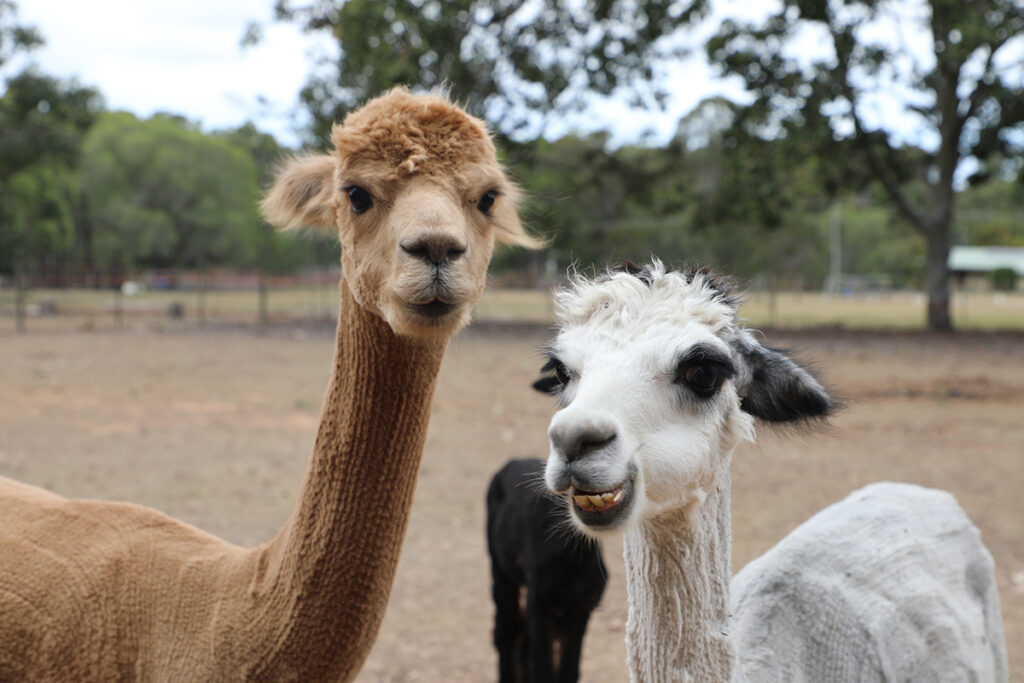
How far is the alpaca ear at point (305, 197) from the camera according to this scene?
3.13 meters

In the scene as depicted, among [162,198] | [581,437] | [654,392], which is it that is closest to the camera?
[581,437]

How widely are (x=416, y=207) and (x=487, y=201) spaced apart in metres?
0.40

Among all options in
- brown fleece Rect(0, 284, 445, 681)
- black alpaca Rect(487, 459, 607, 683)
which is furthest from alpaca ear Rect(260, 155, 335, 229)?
black alpaca Rect(487, 459, 607, 683)

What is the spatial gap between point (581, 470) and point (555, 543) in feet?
7.21

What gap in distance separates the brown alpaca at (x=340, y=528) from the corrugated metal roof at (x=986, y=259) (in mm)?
86993

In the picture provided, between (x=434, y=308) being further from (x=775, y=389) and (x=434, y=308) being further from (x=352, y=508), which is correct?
(x=775, y=389)

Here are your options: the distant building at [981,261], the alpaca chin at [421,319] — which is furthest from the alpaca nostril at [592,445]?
the distant building at [981,261]

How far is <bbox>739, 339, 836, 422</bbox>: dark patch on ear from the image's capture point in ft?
7.87

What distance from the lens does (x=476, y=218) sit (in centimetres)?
288

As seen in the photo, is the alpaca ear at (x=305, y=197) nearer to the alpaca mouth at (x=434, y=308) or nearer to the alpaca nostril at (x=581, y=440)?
the alpaca mouth at (x=434, y=308)

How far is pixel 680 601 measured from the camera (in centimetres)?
231

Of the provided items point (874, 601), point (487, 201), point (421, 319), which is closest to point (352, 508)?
point (421, 319)

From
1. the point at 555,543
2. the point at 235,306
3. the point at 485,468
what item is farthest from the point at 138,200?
the point at 555,543

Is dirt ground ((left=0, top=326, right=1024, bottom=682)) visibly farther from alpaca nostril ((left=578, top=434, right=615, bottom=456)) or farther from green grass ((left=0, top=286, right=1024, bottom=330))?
green grass ((left=0, top=286, right=1024, bottom=330))
